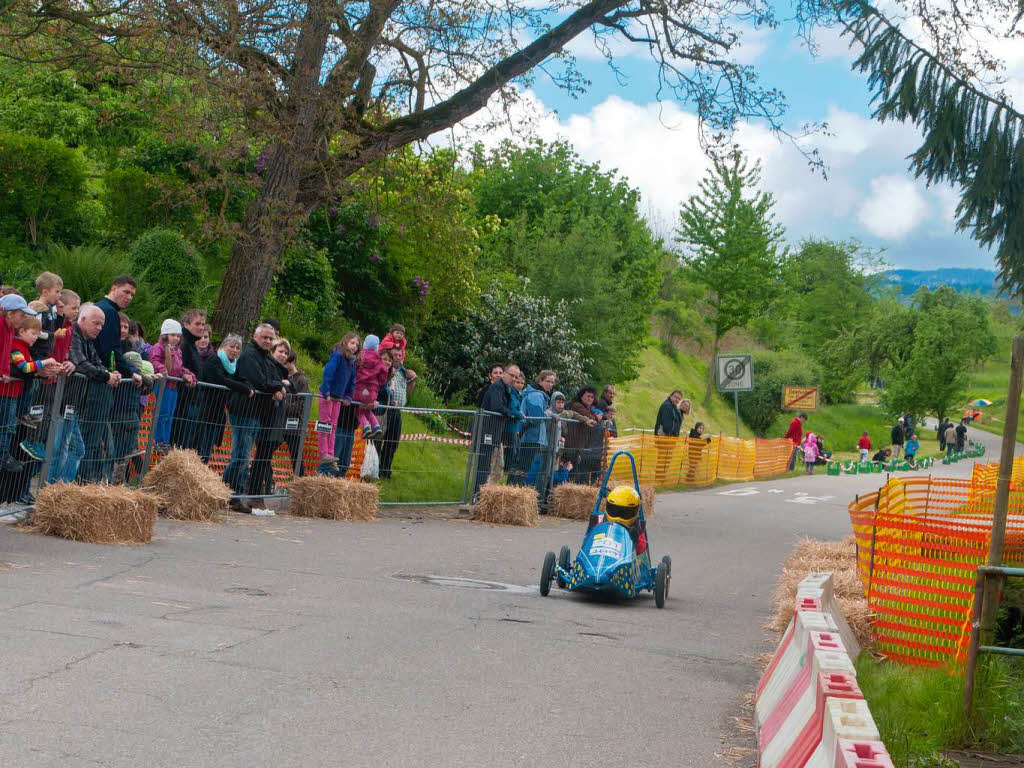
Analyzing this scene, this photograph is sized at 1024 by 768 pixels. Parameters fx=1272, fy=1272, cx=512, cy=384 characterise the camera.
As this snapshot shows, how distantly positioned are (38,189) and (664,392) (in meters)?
46.8

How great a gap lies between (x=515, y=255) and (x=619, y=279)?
24.1 ft

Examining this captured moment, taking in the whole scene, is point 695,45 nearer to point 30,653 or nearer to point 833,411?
point 30,653

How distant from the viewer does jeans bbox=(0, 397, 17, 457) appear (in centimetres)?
1065

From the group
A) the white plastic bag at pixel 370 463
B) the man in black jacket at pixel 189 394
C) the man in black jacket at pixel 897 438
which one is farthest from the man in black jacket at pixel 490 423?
the man in black jacket at pixel 897 438

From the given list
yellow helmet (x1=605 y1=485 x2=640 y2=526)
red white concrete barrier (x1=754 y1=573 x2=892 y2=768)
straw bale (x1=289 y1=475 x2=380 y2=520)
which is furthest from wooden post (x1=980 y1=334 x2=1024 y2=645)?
straw bale (x1=289 y1=475 x2=380 y2=520)

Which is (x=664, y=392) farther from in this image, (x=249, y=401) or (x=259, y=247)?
(x=249, y=401)

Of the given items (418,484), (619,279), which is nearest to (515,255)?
(619,279)

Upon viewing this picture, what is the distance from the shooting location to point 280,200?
18078 millimetres

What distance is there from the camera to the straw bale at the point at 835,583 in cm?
819

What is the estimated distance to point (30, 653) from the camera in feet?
20.6

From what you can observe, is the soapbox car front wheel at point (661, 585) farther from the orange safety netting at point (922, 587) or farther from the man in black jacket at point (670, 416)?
the man in black jacket at point (670, 416)

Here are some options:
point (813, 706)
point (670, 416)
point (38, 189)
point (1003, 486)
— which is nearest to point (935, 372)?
point (670, 416)

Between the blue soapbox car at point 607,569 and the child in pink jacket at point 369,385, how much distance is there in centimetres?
644

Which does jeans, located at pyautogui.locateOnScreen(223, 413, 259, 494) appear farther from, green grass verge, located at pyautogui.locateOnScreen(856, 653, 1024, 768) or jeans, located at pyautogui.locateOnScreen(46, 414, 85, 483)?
green grass verge, located at pyautogui.locateOnScreen(856, 653, 1024, 768)
